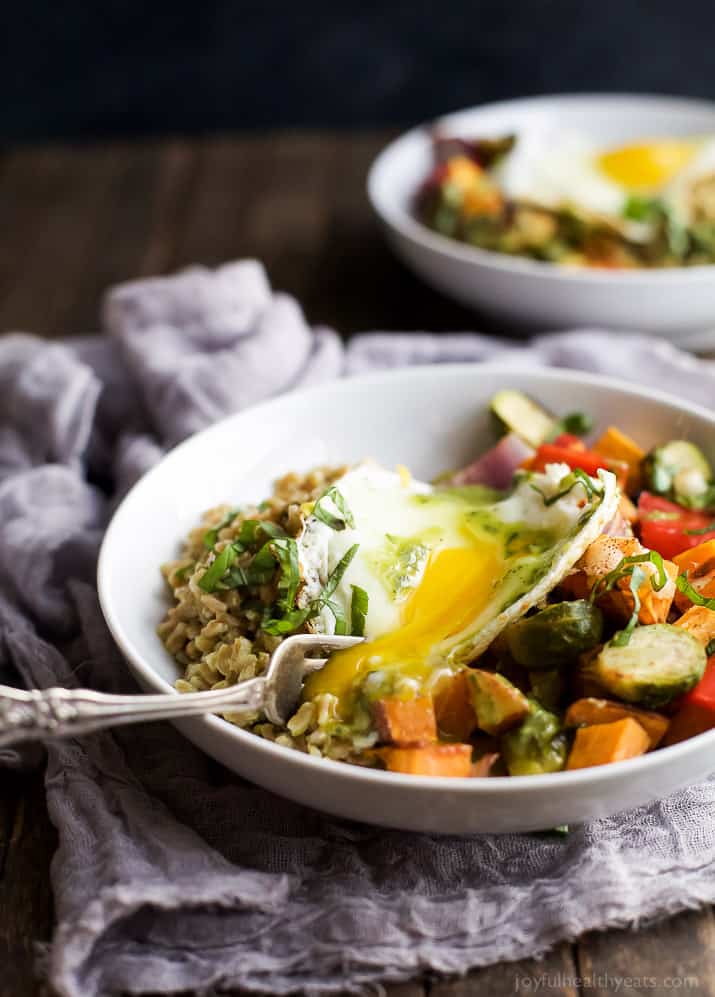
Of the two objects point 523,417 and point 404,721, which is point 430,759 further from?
point 523,417

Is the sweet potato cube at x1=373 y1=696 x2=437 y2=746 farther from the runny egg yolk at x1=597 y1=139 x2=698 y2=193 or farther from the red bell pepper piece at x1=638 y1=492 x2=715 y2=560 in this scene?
the runny egg yolk at x1=597 y1=139 x2=698 y2=193

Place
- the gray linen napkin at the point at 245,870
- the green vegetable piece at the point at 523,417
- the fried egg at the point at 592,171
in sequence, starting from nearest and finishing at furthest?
the gray linen napkin at the point at 245,870, the green vegetable piece at the point at 523,417, the fried egg at the point at 592,171

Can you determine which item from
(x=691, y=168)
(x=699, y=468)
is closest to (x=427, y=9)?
(x=691, y=168)

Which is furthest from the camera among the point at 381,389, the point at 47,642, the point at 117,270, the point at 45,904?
the point at 117,270

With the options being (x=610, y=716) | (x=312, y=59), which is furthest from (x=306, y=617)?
(x=312, y=59)

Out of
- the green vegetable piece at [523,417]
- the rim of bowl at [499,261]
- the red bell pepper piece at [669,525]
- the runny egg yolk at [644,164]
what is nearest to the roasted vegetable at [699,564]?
the red bell pepper piece at [669,525]

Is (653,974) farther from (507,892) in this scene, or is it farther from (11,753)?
(11,753)

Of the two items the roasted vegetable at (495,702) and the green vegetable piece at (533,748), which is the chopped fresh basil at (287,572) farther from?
the green vegetable piece at (533,748)
